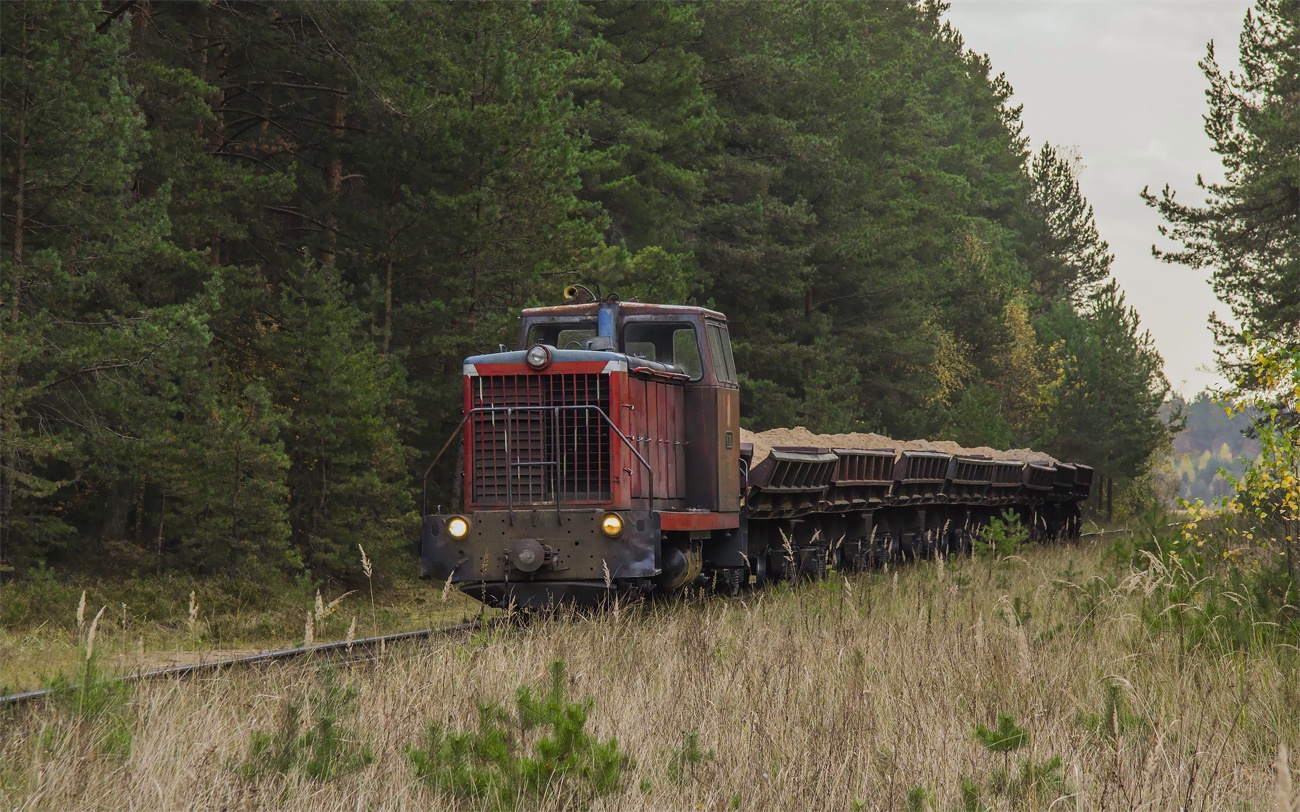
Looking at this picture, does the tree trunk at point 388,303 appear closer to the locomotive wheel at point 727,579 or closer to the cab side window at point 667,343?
the locomotive wheel at point 727,579

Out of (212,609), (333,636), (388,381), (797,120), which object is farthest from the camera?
(797,120)

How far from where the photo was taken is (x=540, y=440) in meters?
12.3

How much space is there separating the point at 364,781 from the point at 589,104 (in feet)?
82.7

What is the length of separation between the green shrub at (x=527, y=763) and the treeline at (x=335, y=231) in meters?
10.2

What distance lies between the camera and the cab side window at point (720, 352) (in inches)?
542

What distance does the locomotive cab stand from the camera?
38.3 ft

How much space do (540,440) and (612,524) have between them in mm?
1209

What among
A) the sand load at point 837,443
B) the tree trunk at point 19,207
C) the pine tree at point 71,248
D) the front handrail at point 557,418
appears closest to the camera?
the front handrail at point 557,418

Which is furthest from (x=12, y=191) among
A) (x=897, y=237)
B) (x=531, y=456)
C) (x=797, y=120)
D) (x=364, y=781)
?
(x=897, y=237)

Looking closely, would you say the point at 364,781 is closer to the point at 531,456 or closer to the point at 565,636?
the point at 565,636

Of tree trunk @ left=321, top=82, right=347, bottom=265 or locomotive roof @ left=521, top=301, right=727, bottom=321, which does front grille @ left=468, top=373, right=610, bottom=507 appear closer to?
locomotive roof @ left=521, top=301, right=727, bottom=321

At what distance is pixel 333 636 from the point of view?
45.9 feet

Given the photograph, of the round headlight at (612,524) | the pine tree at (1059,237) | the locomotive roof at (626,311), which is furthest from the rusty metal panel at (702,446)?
the pine tree at (1059,237)

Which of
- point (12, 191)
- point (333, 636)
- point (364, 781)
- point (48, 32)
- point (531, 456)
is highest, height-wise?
point (48, 32)
